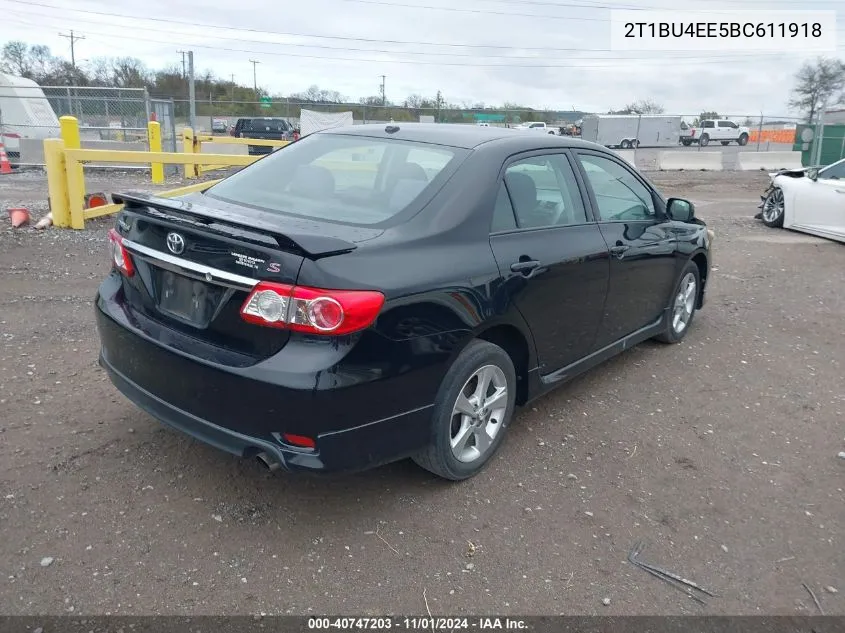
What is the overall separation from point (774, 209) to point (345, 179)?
33.9 feet

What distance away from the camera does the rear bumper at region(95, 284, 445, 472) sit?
2646 mm

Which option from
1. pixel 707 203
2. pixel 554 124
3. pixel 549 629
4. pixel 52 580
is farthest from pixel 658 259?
pixel 554 124

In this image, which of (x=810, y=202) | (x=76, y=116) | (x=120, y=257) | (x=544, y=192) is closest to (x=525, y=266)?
(x=544, y=192)

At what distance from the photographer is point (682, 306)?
572cm

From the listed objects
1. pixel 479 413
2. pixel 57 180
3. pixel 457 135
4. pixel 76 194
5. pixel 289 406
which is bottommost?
pixel 479 413

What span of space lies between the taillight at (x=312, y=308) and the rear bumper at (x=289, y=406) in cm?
13

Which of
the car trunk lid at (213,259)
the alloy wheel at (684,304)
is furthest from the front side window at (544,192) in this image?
the alloy wheel at (684,304)

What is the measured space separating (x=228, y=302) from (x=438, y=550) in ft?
4.45

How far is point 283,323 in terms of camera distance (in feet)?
8.72

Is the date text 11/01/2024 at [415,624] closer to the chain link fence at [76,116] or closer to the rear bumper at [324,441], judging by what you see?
the rear bumper at [324,441]

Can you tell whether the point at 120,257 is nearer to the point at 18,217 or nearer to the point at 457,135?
the point at 457,135

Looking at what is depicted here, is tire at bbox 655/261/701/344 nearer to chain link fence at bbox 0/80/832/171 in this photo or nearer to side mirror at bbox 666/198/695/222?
side mirror at bbox 666/198/695/222

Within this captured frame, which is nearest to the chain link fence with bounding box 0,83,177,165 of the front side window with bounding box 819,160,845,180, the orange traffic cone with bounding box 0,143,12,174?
the orange traffic cone with bounding box 0,143,12,174

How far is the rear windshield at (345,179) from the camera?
3303 mm
